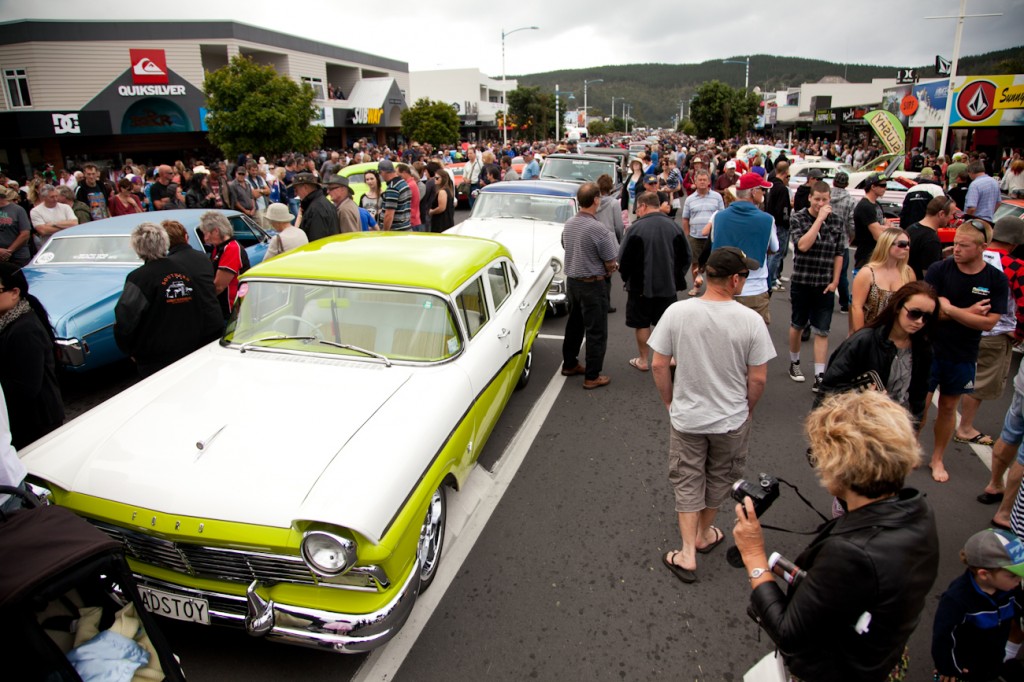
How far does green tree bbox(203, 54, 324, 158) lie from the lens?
2064cm

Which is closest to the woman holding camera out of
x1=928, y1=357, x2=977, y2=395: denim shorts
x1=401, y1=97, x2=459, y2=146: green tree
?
x1=928, y1=357, x2=977, y2=395: denim shorts

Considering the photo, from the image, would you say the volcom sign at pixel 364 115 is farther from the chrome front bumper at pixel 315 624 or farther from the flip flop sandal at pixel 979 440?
the chrome front bumper at pixel 315 624

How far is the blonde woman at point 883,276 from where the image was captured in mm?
4250

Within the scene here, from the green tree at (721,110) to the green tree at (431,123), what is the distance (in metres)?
27.8

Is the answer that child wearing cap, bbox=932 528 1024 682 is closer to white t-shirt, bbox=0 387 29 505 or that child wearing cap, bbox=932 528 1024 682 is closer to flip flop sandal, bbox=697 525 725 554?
flip flop sandal, bbox=697 525 725 554

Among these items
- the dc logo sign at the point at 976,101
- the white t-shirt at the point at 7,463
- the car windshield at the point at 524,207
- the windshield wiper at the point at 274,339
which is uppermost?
the dc logo sign at the point at 976,101

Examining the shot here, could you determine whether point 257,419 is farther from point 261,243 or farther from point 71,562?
point 261,243

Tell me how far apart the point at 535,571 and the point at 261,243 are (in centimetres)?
658

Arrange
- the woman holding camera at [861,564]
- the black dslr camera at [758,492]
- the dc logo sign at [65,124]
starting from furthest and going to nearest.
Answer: the dc logo sign at [65,124] < the black dslr camera at [758,492] < the woman holding camera at [861,564]

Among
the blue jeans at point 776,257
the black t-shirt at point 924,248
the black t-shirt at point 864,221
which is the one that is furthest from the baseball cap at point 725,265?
the blue jeans at point 776,257

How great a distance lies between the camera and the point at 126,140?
29.4m

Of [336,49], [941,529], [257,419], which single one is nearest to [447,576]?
[257,419]

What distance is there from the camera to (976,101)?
2419 centimetres

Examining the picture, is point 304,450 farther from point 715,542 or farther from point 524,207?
point 524,207
